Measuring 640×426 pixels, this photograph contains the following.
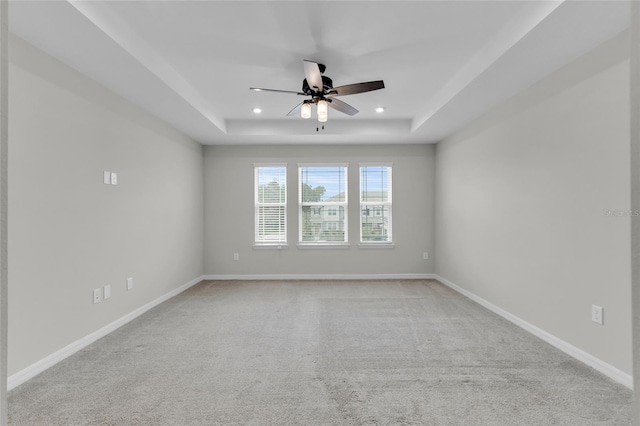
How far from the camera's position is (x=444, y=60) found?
300 centimetres

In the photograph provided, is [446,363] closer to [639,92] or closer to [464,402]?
[464,402]

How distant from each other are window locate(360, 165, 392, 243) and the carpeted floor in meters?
2.23

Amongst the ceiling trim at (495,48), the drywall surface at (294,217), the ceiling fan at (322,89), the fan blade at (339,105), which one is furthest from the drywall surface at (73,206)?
the ceiling trim at (495,48)

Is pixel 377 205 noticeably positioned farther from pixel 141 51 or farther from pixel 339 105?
pixel 141 51

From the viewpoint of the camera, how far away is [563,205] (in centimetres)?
272

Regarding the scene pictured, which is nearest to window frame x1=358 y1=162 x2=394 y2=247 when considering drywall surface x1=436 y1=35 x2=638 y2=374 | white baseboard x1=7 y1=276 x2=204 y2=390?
drywall surface x1=436 y1=35 x2=638 y2=374

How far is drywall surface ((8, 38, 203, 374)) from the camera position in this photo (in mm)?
2236

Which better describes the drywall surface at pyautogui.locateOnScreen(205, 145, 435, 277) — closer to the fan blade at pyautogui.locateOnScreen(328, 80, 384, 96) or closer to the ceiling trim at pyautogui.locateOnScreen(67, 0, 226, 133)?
the ceiling trim at pyautogui.locateOnScreen(67, 0, 226, 133)

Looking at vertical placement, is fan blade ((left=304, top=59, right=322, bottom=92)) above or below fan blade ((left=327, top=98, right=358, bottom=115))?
above

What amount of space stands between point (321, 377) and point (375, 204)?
12.7 ft

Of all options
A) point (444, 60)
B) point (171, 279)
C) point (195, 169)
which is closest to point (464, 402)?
point (444, 60)

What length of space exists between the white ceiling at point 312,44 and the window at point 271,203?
72.6 inches

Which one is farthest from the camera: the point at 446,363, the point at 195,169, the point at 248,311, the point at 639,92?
the point at 195,169

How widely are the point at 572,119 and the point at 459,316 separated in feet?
7.36
